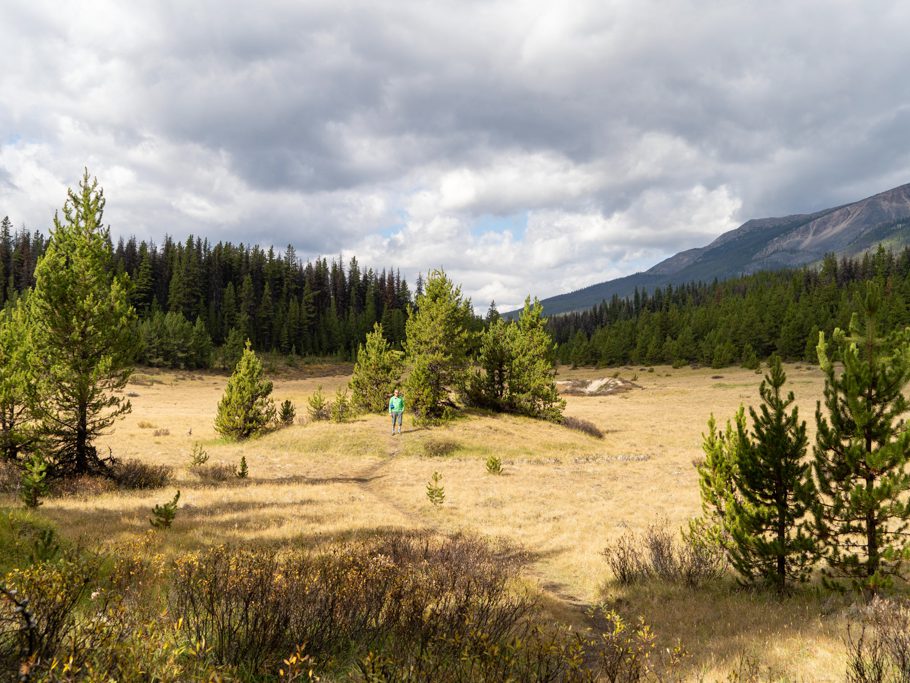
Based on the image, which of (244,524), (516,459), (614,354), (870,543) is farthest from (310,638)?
(614,354)

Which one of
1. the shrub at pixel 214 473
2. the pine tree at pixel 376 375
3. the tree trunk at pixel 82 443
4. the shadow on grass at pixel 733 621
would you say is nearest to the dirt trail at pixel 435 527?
the shadow on grass at pixel 733 621

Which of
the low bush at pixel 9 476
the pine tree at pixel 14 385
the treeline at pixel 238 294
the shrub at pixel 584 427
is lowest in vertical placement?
the shrub at pixel 584 427

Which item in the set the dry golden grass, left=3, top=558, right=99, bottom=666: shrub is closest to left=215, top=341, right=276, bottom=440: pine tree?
the dry golden grass

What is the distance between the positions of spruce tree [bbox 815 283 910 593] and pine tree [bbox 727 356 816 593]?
339 mm

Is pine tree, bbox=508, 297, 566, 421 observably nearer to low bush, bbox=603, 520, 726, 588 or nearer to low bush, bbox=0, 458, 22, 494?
low bush, bbox=603, 520, 726, 588

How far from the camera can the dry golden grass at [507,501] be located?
266 inches

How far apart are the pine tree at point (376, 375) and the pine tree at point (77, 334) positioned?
16070mm

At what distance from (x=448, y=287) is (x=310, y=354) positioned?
74121mm

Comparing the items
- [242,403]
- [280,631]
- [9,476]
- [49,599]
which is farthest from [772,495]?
[242,403]

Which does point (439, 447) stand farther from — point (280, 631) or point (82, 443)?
point (280, 631)

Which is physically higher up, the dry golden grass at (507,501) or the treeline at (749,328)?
the treeline at (749,328)

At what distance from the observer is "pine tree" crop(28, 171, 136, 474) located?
14.0m

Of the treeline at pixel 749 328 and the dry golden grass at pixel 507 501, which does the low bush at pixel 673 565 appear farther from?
the treeline at pixel 749 328

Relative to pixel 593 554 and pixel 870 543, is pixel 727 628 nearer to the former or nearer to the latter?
pixel 870 543
